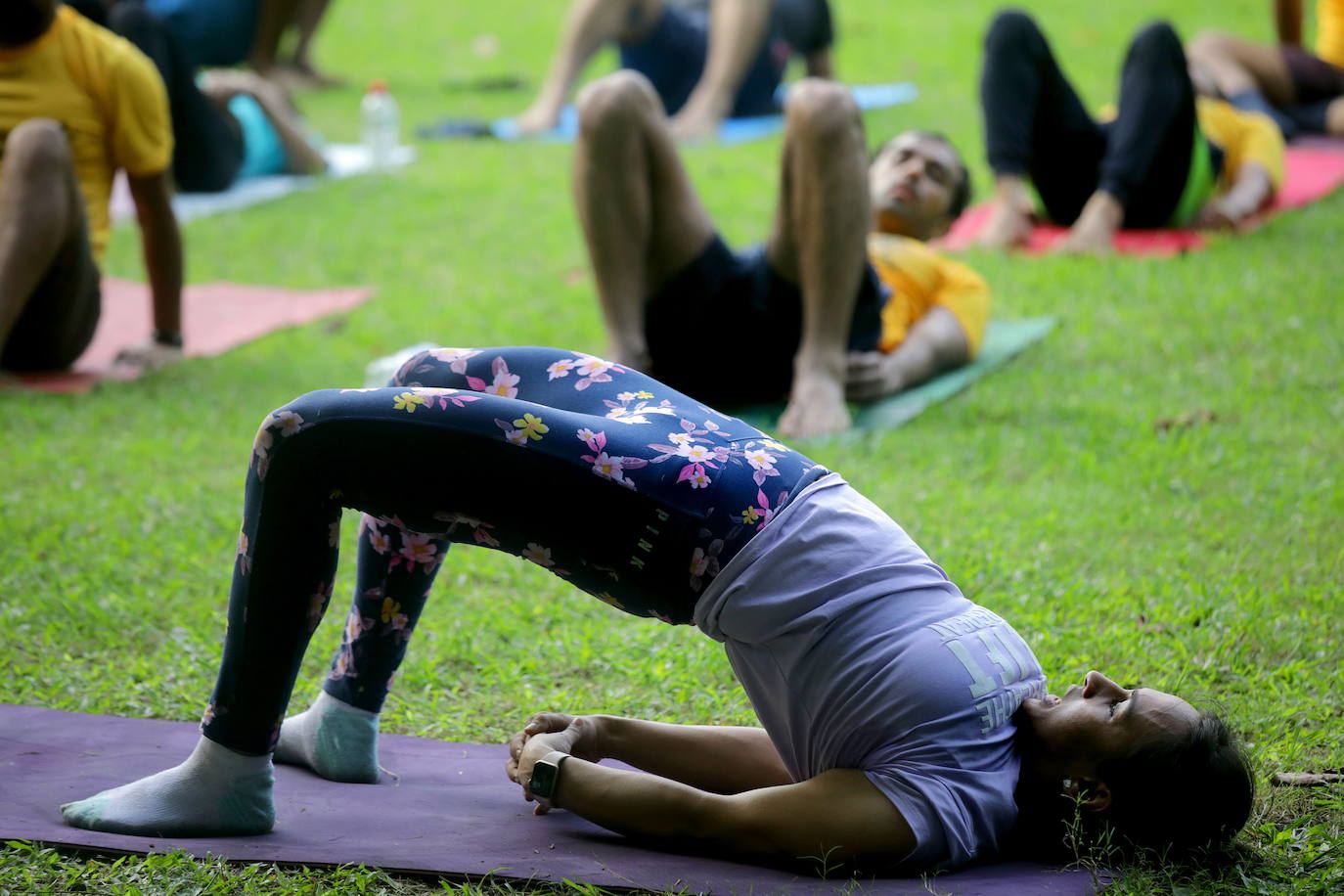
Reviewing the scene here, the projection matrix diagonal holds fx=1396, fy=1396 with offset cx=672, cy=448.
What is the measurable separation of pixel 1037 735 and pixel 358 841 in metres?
1.04

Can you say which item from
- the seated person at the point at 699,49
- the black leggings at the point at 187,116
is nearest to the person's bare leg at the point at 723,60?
the seated person at the point at 699,49

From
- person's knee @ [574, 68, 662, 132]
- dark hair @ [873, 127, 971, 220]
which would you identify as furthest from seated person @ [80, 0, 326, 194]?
dark hair @ [873, 127, 971, 220]

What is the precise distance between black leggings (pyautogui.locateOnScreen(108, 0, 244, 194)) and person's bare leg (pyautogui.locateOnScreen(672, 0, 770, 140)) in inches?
108

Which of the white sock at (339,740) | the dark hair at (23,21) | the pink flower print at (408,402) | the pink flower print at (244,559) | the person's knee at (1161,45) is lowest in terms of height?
the white sock at (339,740)

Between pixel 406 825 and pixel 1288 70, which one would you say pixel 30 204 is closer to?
pixel 406 825

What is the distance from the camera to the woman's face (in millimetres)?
1975

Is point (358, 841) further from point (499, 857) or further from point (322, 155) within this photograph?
point (322, 155)

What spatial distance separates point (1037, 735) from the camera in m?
2.05

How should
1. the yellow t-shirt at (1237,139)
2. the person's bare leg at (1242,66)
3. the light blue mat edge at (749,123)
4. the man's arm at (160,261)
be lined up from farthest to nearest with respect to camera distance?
1. the light blue mat edge at (749,123)
2. the person's bare leg at (1242,66)
3. the yellow t-shirt at (1237,139)
4. the man's arm at (160,261)

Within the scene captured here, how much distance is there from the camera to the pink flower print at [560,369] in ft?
7.56

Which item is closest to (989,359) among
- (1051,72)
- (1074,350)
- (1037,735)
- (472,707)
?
(1074,350)

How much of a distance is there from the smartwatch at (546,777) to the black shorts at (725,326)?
2.70 meters

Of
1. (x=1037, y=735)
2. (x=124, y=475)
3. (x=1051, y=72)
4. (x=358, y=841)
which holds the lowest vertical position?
(x=124, y=475)

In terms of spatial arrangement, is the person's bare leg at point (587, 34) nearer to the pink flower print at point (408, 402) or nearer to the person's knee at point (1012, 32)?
the person's knee at point (1012, 32)
